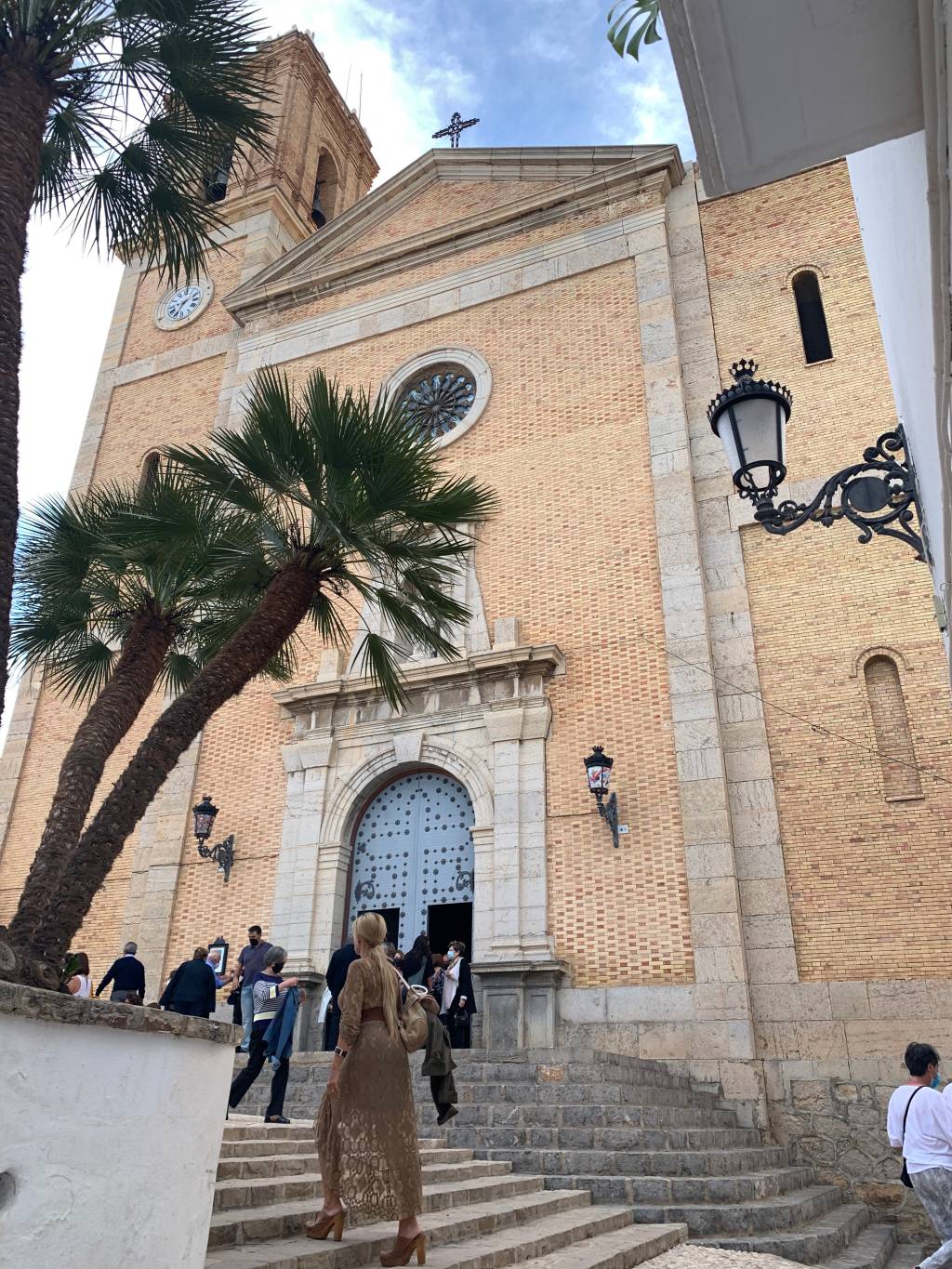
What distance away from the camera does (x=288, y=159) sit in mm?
22922

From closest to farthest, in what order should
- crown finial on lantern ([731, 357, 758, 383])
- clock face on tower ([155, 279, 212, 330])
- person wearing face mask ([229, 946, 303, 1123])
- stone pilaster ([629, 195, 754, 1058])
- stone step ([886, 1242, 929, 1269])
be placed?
crown finial on lantern ([731, 357, 758, 383])
person wearing face mask ([229, 946, 303, 1123])
stone step ([886, 1242, 929, 1269])
stone pilaster ([629, 195, 754, 1058])
clock face on tower ([155, 279, 212, 330])

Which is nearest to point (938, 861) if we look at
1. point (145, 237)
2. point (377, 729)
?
point (377, 729)

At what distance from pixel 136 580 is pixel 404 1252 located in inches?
201

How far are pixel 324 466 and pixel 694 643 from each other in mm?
6380

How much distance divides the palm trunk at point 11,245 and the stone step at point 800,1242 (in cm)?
555

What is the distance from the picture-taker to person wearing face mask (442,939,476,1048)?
35.1 ft

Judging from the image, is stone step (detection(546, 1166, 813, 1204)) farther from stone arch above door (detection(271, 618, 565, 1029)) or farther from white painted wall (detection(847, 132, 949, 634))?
white painted wall (detection(847, 132, 949, 634))

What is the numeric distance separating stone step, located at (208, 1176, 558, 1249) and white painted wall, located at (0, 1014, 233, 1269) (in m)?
0.89

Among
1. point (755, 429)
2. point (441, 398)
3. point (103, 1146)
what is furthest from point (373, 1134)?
point (441, 398)

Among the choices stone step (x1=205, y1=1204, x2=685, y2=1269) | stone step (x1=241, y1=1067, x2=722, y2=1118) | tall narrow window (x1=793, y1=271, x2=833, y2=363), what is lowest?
stone step (x1=205, y1=1204, x2=685, y2=1269)

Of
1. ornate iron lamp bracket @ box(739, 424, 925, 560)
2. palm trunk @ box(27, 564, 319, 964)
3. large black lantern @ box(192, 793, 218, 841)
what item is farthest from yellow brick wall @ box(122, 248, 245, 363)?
ornate iron lamp bracket @ box(739, 424, 925, 560)

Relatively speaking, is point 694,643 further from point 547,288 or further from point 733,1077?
point 547,288

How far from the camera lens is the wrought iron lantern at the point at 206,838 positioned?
1365 cm

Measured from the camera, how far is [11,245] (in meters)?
5.11
